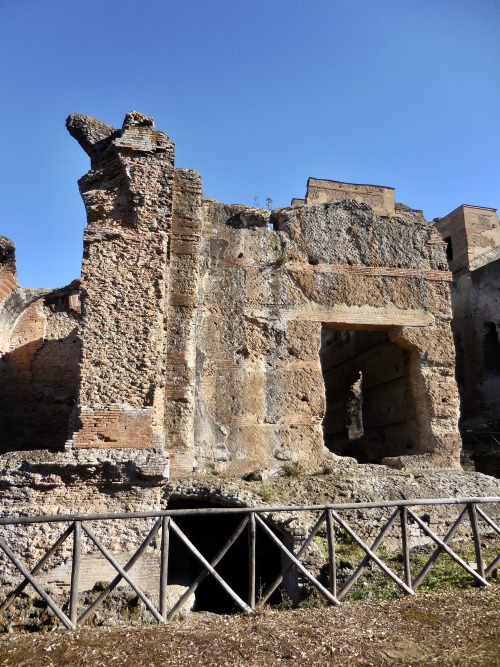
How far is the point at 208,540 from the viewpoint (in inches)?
339

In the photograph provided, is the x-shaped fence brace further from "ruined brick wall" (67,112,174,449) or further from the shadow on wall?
the shadow on wall

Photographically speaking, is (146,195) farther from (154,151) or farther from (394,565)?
(394,565)

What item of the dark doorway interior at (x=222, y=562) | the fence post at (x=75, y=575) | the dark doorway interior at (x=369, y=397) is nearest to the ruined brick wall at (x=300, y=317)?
the dark doorway interior at (x=369, y=397)

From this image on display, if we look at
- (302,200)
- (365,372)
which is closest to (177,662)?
(365,372)

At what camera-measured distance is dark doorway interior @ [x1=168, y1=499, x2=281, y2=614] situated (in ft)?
26.1

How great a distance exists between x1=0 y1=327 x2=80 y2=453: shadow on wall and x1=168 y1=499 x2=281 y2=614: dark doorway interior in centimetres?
293

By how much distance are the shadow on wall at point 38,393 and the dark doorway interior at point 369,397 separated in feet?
16.2

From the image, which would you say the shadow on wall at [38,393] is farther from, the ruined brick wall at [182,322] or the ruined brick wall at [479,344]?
the ruined brick wall at [479,344]

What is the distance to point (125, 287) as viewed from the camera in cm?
721

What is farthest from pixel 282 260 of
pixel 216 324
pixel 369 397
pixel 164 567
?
pixel 164 567

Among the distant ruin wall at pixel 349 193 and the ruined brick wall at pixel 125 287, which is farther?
the distant ruin wall at pixel 349 193

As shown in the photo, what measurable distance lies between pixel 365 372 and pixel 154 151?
19.5 feet

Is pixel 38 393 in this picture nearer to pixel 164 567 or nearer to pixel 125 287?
pixel 125 287

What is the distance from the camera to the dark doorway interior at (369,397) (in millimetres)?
9547
